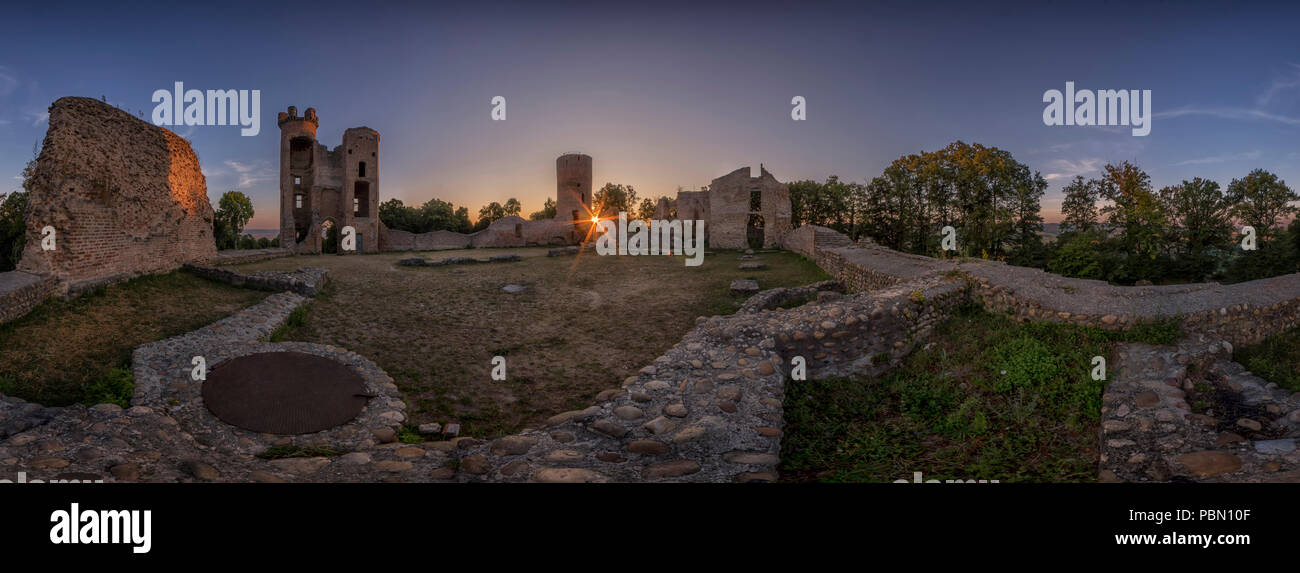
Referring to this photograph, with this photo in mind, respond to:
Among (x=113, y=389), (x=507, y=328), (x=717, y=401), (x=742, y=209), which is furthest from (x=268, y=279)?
(x=742, y=209)

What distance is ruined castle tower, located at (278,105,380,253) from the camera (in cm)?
3762

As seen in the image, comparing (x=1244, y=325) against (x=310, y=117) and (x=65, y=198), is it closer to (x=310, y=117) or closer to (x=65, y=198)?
(x=65, y=198)

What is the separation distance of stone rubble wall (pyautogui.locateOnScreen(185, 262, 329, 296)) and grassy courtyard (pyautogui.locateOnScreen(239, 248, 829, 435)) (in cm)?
47

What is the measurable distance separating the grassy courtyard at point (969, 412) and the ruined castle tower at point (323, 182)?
1595 inches

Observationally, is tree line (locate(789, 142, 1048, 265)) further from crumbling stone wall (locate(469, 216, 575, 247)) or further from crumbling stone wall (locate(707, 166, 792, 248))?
crumbling stone wall (locate(469, 216, 575, 247))

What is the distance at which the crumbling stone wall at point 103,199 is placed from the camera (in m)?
9.52

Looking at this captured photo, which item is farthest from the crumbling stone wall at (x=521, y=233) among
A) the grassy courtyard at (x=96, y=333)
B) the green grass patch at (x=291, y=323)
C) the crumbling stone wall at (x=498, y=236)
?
the green grass patch at (x=291, y=323)

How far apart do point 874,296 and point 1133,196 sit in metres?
22.6

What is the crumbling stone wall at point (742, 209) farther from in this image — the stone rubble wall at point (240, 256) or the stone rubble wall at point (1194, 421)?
the stone rubble wall at point (1194, 421)

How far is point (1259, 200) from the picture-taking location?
842 inches

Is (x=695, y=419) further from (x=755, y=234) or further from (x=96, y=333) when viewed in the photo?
(x=755, y=234)

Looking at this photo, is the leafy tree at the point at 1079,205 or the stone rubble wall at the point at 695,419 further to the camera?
the leafy tree at the point at 1079,205

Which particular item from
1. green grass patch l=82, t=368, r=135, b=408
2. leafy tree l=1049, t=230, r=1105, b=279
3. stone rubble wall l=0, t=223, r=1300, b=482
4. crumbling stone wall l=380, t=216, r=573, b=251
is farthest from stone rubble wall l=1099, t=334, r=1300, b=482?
crumbling stone wall l=380, t=216, r=573, b=251

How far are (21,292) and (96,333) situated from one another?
1652 millimetres
